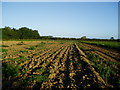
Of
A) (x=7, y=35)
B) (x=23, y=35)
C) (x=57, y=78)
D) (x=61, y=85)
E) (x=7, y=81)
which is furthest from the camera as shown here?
(x=23, y=35)

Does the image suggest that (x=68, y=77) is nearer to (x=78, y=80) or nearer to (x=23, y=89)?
(x=78, y=80)

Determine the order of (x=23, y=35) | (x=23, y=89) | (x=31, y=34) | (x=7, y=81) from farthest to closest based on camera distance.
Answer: (x=31, y=34), (x=23, y=35), (x=7, y=81), (x=23, y=89)

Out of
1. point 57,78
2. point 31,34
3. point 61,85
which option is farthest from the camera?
point 31,34

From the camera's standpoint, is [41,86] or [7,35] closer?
[41,86]

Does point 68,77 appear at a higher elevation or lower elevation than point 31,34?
lower

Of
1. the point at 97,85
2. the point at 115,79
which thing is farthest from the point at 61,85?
the point at 115,79

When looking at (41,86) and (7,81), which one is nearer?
(41,86)

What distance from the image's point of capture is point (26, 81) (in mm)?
4789

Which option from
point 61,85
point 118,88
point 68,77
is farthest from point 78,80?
point 118,88

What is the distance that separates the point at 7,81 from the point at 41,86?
1586 mm

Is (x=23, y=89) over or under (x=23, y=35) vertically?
under

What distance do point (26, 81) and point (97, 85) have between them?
9.23ft

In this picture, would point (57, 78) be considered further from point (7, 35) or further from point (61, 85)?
point (7, 35)

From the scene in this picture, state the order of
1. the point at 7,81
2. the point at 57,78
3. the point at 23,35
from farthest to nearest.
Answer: the point at 23,35 → the point at 57,78 → the point at 7,81
